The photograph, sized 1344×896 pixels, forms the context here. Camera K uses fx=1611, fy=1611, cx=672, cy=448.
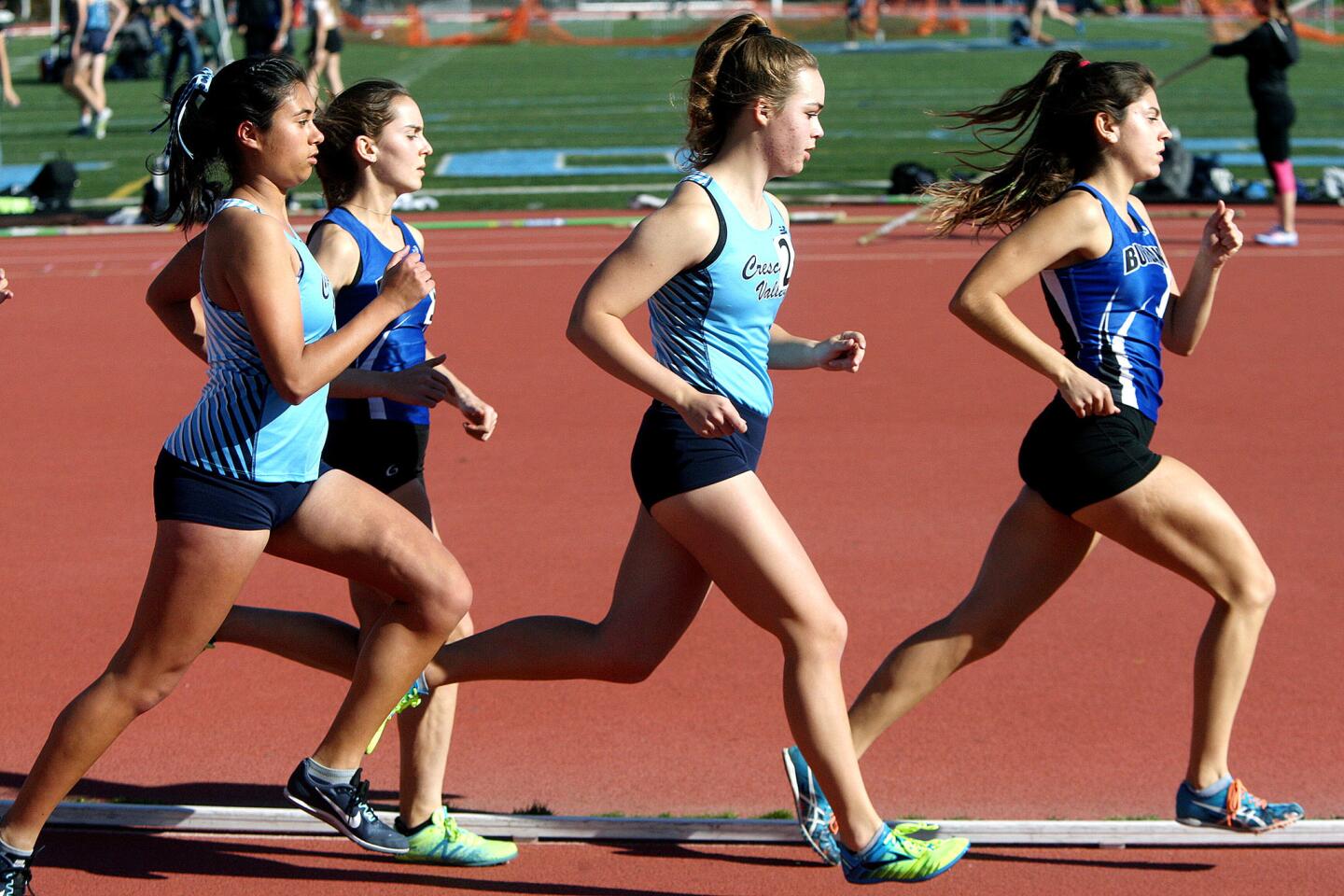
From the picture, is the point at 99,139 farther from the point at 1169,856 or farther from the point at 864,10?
the point at 864,10

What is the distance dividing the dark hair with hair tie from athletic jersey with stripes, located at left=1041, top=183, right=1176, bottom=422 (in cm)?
182

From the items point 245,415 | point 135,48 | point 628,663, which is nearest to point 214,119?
point 245,415

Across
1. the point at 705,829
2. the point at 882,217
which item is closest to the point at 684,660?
the point at 705,829

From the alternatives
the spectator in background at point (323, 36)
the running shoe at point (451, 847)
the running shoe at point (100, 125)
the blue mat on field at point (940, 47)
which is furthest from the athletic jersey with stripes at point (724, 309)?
the blue mat on field at point (940, 47)

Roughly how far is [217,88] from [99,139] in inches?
791

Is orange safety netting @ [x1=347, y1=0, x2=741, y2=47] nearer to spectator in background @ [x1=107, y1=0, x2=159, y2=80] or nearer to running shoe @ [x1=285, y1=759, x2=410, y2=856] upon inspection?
spectator in background @ [x1=107, y1=0, x2=159, y2=80]

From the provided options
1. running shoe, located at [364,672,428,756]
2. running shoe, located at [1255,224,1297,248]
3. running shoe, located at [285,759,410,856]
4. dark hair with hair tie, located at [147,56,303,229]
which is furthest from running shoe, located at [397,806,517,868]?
running shoe, located at [1255,224,1297,248]

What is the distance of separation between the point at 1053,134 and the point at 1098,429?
779mm

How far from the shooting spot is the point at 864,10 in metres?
43.9

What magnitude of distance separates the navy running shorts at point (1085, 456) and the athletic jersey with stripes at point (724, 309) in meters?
0.69

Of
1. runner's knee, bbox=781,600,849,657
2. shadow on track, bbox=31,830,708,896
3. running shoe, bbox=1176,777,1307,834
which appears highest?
runner's knee, bbox=781,600,849,657

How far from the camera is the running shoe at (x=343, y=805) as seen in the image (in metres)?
3.58

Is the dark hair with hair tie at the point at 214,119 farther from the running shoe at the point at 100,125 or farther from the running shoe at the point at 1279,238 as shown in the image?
the running shoe at the point at 100,125

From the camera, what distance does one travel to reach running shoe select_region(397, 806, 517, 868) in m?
3.78
